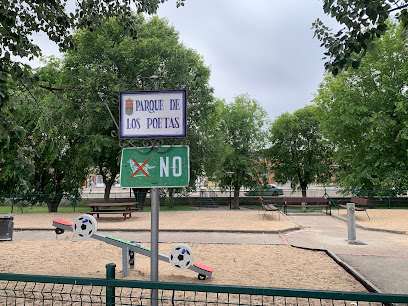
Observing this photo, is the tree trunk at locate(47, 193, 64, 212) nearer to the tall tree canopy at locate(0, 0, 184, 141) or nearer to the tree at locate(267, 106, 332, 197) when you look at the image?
the tall tree canopy at locate(0, 0, 184, 141)

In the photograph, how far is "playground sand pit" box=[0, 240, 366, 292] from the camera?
5.52 meters

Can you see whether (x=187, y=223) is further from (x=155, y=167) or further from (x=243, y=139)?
(x=243, y=139)

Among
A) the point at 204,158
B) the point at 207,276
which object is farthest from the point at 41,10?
the point at 204,158

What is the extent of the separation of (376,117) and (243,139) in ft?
54.3

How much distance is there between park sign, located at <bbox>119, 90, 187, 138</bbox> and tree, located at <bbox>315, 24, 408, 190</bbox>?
24.4 meters

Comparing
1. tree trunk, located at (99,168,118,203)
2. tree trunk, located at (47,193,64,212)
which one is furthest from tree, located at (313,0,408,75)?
tree trunk, located at (99,168,118,203)

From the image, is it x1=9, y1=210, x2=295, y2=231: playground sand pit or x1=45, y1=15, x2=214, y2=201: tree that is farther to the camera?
x1=45, y1=15, x2=214, y2=201: tree

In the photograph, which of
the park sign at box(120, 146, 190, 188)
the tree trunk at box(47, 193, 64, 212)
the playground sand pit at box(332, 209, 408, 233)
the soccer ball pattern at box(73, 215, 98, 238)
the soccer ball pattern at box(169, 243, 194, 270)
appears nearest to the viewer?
the park sign at box(120, 146, 190, 188)

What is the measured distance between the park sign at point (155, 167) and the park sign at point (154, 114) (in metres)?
0.15

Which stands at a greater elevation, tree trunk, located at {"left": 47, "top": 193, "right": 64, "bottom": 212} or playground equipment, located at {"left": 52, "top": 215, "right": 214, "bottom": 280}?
playground equipment, located at {"left": 52, "top": 215, "right": 214, "bottom": 280}

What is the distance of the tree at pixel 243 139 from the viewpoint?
37125 mm

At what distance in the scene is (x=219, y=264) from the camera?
22.4ft

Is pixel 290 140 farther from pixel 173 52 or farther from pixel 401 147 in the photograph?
pixel 173 52

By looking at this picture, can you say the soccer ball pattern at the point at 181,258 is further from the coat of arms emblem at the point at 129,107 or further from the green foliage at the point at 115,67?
the green foliage at the point at 115,67
